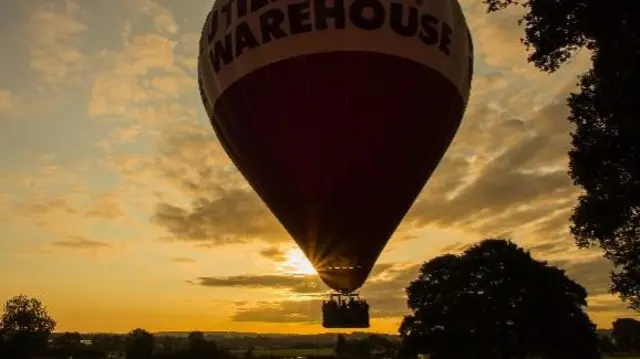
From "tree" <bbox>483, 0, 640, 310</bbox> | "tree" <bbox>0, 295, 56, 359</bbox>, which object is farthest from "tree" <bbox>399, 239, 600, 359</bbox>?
"tree" <bbox>0, 295, 56, 359</bbox>

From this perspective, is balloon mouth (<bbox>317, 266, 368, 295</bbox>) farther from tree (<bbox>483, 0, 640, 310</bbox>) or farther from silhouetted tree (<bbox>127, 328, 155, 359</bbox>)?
silhouetted tree (<bbox>127, 328, 155, 359</bbox>)

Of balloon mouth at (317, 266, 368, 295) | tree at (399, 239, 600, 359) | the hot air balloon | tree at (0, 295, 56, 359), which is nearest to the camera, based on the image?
the hot air balloon

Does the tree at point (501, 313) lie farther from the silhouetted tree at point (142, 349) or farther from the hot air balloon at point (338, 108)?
the silhouetted tree at point (142, 349)

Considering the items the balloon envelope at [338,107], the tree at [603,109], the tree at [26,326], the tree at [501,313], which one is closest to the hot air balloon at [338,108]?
the balloon envelope at [338,107]

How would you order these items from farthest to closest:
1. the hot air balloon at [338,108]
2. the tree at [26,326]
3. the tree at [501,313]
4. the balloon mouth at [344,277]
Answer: the tree at [26,326] < the tree at [501,313] < the balloon mouth at [344,277] < the hot air balloon at [338,108]

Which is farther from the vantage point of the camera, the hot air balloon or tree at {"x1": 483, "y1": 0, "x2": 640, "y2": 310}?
the hot air balloon

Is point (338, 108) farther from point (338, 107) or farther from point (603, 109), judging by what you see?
point (603, 109)

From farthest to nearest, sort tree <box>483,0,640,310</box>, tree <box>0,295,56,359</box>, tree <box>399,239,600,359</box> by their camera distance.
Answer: tree <box>0,295,56,359</box>
tree <box>399,239,600,359</box>
tree <box>483,0,640,310</box>
